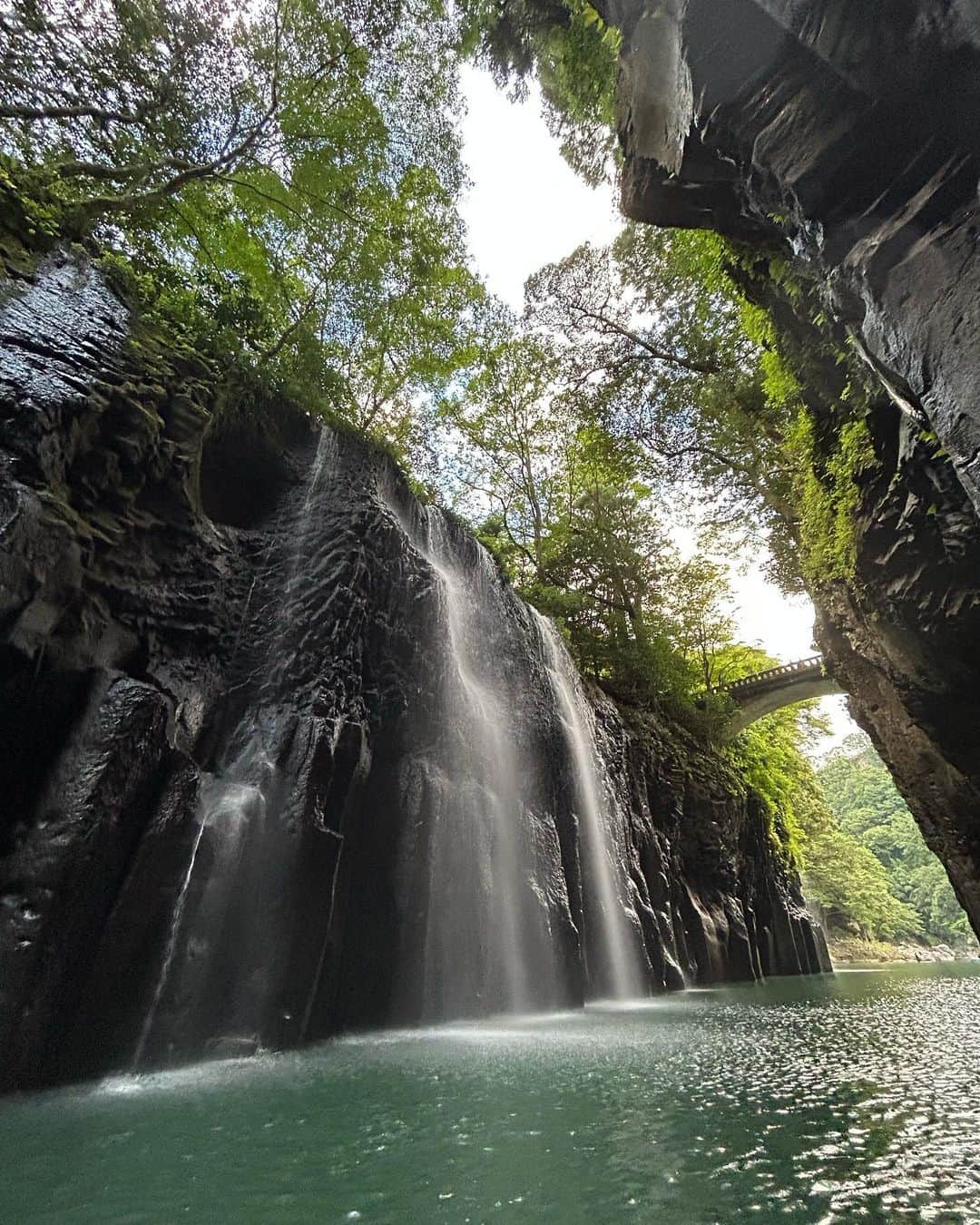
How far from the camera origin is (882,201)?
3.09 m

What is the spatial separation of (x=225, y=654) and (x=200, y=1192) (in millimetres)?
5518

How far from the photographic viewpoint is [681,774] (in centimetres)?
1653

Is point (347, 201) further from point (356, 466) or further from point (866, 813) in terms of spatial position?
point (866, 813)

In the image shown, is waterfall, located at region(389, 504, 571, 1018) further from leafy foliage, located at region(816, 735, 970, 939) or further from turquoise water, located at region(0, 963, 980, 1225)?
leafy foliage, located at region(816, 735, 970, 939)

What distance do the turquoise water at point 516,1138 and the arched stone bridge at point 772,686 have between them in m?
15.4

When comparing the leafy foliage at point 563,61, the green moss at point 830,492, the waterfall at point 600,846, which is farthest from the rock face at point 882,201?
the waterfall at point 600,846

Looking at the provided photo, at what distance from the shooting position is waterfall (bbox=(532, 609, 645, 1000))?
10898 millimetres

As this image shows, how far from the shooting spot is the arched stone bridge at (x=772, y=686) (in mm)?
20438

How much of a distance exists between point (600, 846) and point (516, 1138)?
8912 mm

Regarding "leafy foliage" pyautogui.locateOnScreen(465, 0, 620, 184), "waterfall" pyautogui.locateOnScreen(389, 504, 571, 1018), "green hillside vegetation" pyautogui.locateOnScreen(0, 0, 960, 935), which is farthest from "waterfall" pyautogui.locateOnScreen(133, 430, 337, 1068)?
"leafy foliage" pyautogui.locateOnScreen(465, 0, 620, 184)

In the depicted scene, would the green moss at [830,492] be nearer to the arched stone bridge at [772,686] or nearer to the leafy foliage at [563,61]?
the leafy foliage at [563,61]

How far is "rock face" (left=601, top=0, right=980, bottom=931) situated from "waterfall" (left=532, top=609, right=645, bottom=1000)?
6.07 meters

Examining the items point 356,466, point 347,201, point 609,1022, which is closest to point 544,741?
point 609,1022

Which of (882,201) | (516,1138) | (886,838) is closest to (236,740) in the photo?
(516,1138)
